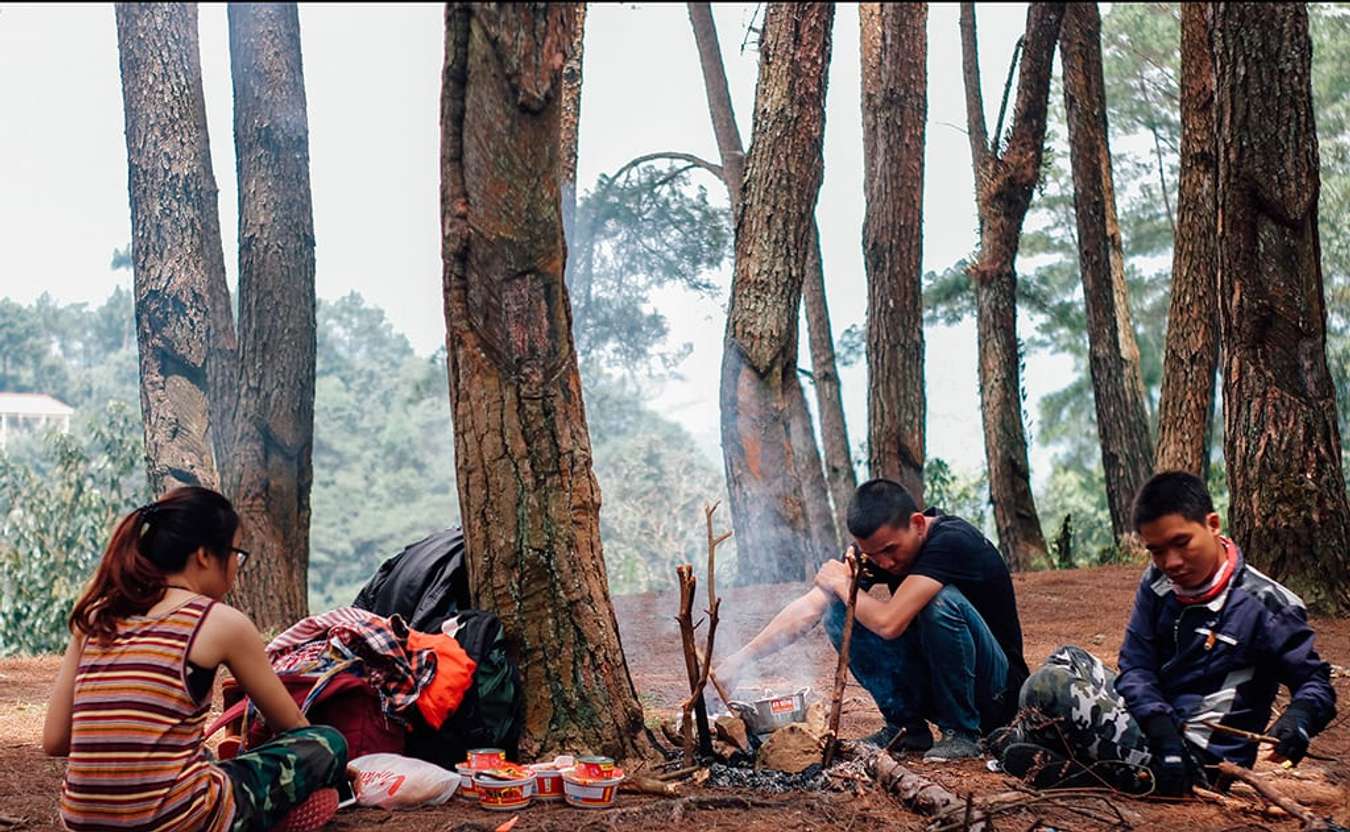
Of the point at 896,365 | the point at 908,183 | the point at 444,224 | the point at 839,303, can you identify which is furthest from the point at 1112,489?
the point at 839,303

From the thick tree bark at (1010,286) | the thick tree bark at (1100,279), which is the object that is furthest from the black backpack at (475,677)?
the thick tree bark at (1100,279)

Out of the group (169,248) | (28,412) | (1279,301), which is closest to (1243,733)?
(1279,301)

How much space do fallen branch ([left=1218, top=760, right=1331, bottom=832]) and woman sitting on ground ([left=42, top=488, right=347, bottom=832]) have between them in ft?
8.21

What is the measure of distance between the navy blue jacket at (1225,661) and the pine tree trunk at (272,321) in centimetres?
500

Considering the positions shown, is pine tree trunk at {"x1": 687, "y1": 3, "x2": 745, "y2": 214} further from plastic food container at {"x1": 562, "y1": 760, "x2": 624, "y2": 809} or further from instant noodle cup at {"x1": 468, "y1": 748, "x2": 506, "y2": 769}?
plastic food container at {"x1": 562, "y1": 760, "x2": 624, "y2": 809}

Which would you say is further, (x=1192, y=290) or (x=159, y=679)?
(x=1192, y=290)

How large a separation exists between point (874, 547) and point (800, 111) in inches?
184

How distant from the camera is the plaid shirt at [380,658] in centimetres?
382

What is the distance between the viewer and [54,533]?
12.5 m

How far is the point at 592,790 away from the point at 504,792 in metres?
0.25

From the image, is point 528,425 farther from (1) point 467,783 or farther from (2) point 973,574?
(2) point 973,574

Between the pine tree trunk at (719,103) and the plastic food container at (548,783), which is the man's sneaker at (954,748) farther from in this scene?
the pine tree trunk at (719,103)

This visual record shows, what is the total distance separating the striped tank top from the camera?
9.99ft

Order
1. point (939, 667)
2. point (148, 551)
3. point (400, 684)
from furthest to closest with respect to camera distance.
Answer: point (939, 667) → point (400, 684) → point (148, 551)
